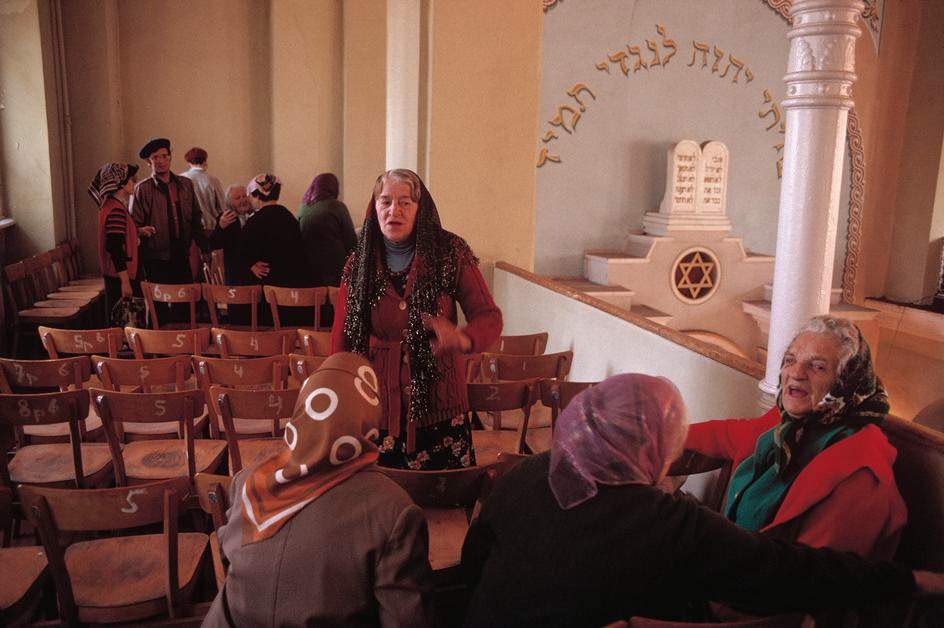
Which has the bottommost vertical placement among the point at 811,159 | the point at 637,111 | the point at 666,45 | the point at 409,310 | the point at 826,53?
the point at 409,310

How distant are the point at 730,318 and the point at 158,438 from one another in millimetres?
8470

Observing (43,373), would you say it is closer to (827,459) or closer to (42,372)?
(42,372)

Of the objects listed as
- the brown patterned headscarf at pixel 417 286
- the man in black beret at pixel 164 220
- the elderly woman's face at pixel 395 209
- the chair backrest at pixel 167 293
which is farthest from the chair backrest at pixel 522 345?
the man in black beret at pixel 164 220

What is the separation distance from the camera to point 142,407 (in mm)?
2814

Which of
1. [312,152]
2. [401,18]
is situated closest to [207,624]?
[401,18]

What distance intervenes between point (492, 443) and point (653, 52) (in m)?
8.31

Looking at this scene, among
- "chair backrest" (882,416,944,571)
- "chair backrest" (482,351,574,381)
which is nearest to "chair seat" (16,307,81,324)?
"chair backrest" (482,351,574,381)

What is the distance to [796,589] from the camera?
145 cm

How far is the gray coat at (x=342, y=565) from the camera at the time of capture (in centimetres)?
148

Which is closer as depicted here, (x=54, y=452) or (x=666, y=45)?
(x=54, y=452)

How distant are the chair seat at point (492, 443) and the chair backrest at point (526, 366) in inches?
10.2

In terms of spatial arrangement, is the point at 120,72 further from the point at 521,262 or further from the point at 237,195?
the point at 521,262

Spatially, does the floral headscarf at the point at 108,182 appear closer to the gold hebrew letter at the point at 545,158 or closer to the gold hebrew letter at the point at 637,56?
the gold hebrew letter at the point at 545,158

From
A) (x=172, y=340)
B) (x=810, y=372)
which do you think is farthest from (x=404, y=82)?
(x=810, y=372)
